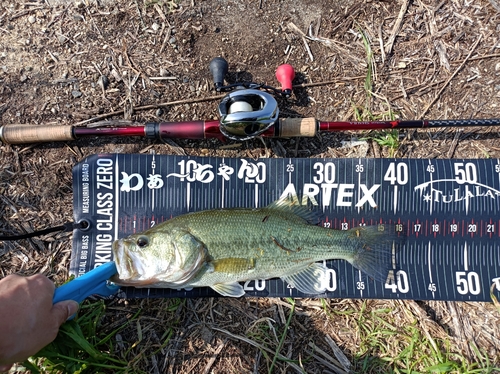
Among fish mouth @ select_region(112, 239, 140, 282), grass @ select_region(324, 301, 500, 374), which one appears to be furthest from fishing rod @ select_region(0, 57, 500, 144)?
grass @ select_region(324, 301, 500, 374)

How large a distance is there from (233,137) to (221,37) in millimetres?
1299

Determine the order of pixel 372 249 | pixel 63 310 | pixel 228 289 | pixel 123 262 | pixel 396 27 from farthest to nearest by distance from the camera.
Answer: pixel 396 27, pixel 372 249, pixel 228 289, pixel 123 262, pixel 63 310

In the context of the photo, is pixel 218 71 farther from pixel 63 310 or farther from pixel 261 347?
pixel 261 347

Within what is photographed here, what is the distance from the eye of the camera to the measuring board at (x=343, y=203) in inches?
141

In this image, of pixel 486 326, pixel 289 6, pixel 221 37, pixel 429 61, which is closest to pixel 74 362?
pixel 221 37

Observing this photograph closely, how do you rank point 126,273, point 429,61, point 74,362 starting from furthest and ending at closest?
point 429,61 → point 74,362 → point 126,273

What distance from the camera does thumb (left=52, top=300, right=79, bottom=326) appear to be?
287 centimetres

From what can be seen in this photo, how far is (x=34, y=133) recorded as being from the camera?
3.66 m

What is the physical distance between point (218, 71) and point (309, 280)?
89.6 inches

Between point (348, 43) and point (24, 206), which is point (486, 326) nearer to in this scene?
point (348, 43)

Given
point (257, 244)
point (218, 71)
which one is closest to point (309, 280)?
point (257, 244)

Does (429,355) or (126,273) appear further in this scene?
(429,355)

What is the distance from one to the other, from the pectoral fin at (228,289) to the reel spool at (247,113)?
4.62 feet

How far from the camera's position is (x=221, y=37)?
4.05 metres
